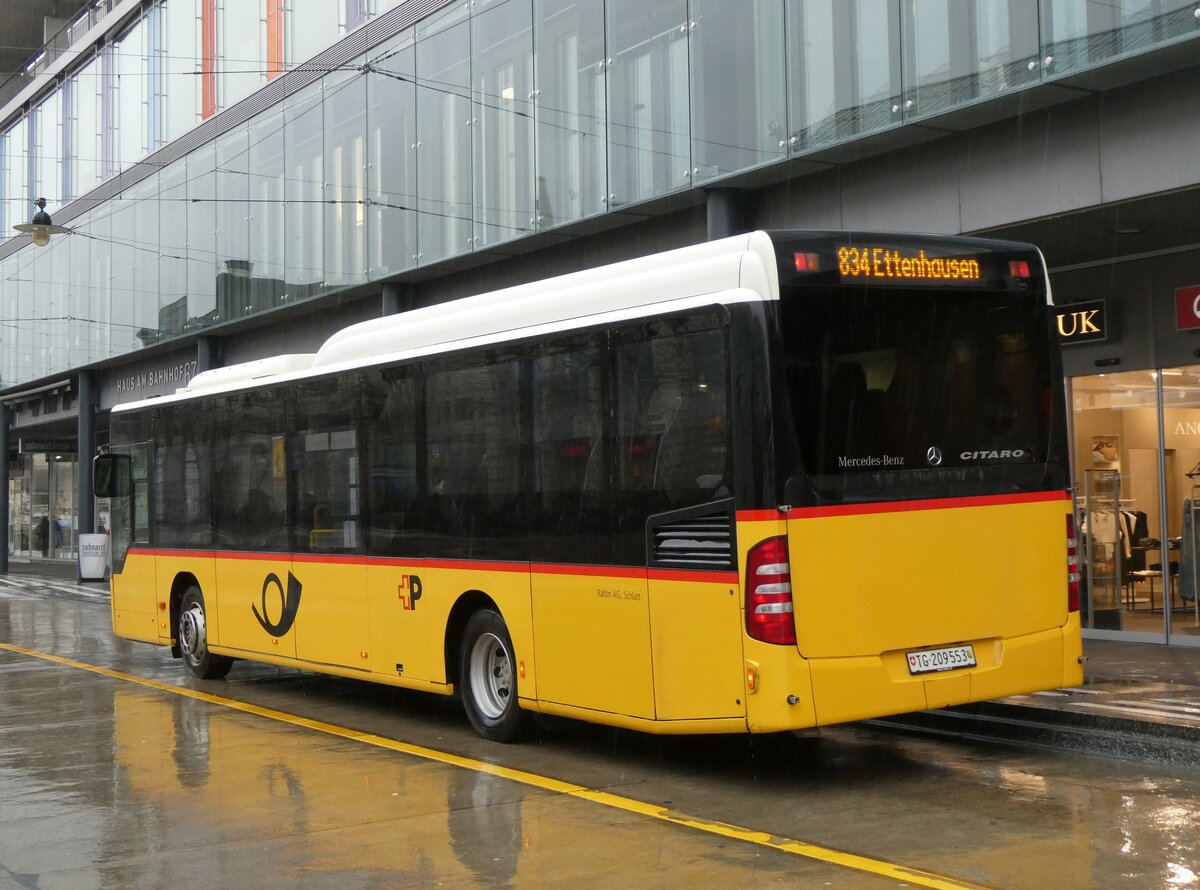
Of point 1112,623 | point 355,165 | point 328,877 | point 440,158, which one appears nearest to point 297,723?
point 328,877

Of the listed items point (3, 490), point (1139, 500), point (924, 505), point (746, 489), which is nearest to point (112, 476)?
point (746, 489)

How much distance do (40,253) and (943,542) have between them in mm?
38359

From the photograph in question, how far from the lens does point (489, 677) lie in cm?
1044

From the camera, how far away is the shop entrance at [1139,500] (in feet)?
49.3

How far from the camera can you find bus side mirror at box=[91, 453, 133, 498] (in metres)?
16.2

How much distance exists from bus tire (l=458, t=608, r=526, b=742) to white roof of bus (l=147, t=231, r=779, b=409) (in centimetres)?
210

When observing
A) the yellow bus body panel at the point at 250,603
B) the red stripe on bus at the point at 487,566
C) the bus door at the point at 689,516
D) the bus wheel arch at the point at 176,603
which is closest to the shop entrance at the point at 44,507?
the bus wheel arch at the point at 176,603

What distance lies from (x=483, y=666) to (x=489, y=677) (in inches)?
4.0

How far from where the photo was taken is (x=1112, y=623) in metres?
15.7

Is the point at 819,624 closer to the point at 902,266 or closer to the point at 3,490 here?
the point at 902,266

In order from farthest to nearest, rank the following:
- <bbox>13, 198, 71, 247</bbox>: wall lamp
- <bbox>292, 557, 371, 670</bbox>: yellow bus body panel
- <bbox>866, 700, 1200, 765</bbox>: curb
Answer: <bbox>13, 198, 71, 247</bbox>: wall lamp < <bbox>292, 557, 371, 670</bbox>: yellow bus body panel < <bbox>866, 700, 1200, 765</bbox>: curb

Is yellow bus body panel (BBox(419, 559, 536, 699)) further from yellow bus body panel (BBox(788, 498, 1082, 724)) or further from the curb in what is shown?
the curb

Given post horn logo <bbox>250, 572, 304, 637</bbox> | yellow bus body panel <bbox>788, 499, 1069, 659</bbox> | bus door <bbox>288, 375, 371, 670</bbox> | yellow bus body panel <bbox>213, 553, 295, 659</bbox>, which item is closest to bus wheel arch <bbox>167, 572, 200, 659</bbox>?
yellow bus body panel <bbox>213, 553, 295, 659</bbox>

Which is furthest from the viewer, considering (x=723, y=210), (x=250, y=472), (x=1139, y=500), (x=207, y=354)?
(x=207, y=354)
